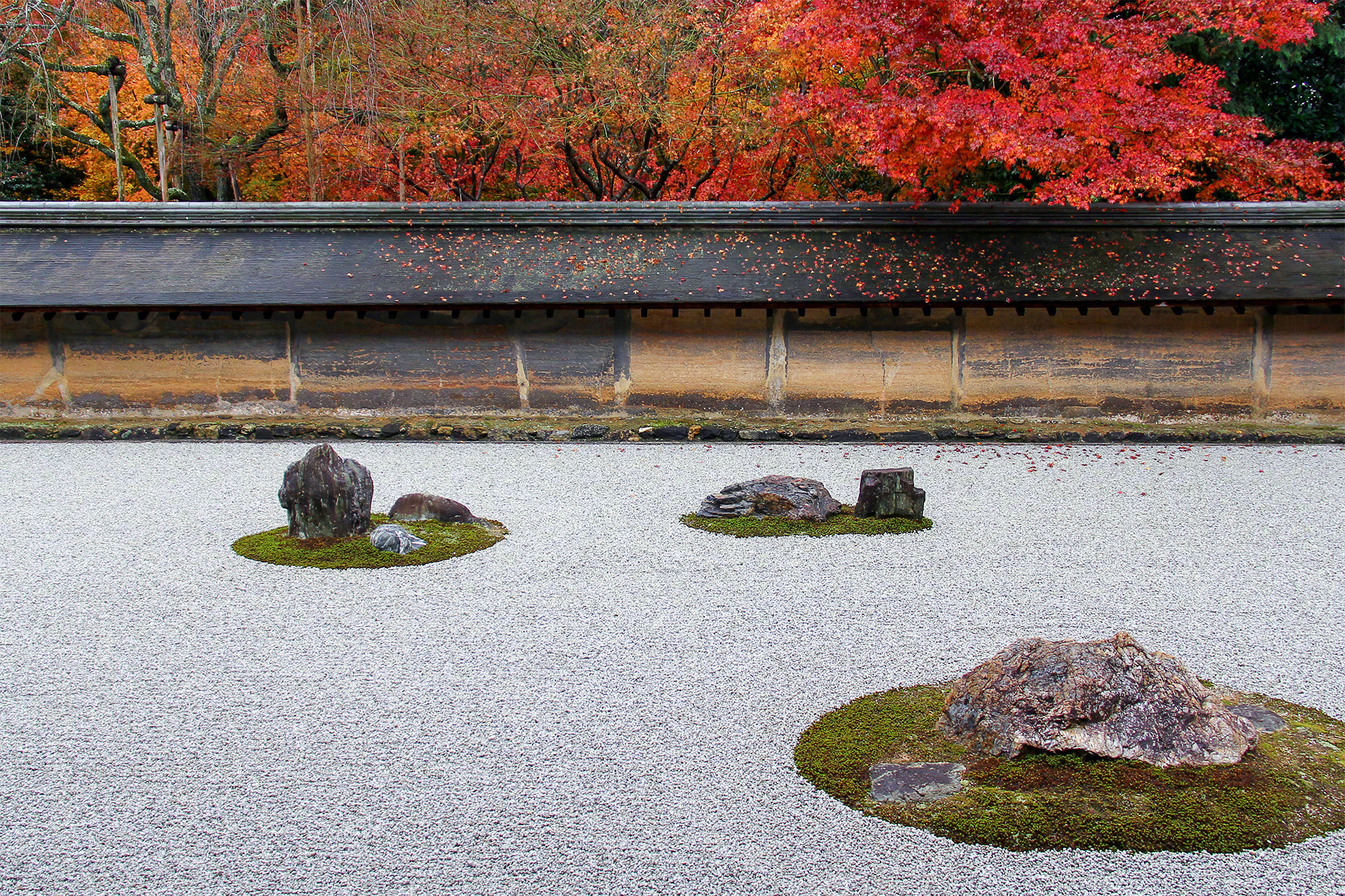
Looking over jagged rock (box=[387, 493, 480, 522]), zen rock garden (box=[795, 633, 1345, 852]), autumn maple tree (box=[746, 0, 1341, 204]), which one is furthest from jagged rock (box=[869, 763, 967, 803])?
autumn maple tree (box=[746, 0, 1341, 204])

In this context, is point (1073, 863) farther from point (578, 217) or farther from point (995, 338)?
point (578, 217)

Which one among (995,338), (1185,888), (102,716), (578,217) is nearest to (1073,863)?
(1185,888)

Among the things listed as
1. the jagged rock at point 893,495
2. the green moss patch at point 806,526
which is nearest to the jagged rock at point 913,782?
the green moss patch at point 806,526

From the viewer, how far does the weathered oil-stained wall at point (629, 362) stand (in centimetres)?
1245

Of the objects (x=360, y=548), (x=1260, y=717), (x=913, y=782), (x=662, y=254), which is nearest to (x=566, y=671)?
(x=913, y=782)

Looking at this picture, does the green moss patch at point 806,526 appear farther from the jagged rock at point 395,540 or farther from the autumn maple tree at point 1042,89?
the autumn maple tree at point 1042,89

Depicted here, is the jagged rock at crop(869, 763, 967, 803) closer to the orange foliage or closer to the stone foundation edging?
the stone foundation edging

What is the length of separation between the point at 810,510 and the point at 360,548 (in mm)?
3244

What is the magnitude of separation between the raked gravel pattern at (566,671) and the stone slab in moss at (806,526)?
20 centimetres

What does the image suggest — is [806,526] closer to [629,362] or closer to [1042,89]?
[629,362]

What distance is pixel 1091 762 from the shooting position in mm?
3207

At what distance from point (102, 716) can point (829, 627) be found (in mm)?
3272

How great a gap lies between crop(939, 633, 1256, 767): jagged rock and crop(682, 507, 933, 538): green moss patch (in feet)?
11.5

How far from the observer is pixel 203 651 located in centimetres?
455
